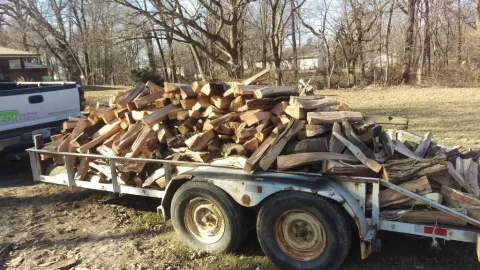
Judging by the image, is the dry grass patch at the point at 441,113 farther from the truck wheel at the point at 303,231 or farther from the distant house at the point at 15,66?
the distant house at the point at 15,66

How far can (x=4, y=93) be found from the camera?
20.3 feet

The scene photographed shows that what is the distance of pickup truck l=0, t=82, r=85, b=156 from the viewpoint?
6273 millimetres

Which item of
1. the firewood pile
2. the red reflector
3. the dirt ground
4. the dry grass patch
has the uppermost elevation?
the firewood pile

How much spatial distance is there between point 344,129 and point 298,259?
1289 millimetres

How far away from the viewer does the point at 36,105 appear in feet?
22.2

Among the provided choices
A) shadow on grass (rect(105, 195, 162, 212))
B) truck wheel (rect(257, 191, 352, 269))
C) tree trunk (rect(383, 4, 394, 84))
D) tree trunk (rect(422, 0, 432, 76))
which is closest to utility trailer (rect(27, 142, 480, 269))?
truck wheel (rect(257, 191, 352, 269))

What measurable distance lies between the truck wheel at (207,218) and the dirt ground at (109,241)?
14 cm

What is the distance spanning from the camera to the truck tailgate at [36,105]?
248 inches

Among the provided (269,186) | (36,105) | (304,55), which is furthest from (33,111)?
(304,55)

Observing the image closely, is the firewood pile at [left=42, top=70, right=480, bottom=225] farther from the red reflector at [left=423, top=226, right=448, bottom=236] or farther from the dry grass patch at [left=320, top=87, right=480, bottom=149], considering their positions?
the dry grass patch at [left=320, top=87, right=480, bottom=149]

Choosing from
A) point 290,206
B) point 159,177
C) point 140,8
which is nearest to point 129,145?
point 159,177

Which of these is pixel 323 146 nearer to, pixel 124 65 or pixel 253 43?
pixel 253 43

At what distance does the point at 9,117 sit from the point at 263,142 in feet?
14.3

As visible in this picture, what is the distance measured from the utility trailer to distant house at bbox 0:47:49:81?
1262 inches
